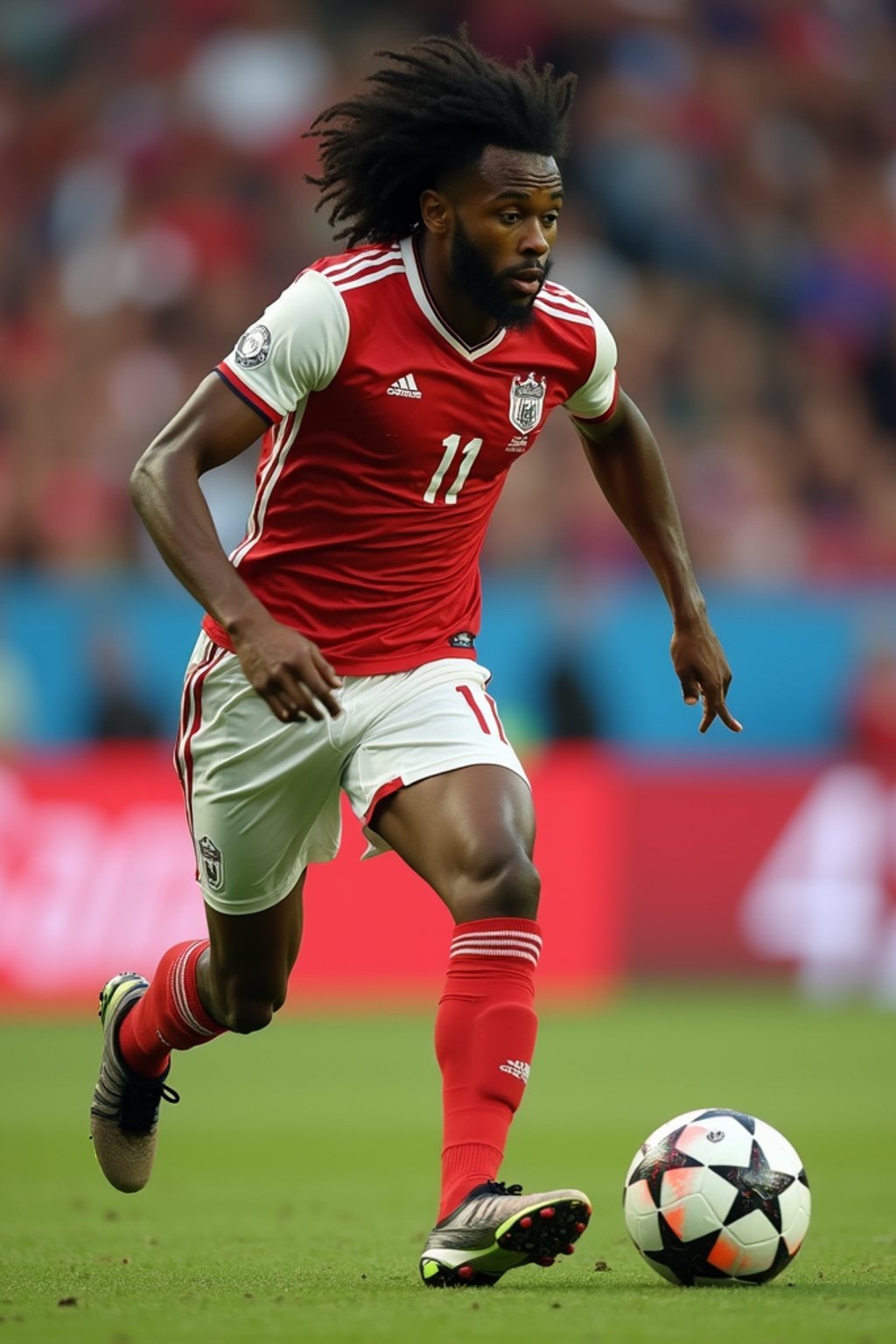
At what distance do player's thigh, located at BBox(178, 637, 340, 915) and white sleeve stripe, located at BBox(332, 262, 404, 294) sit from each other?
955mm

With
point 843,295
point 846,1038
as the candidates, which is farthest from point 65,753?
point 843,295

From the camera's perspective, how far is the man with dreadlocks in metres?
4.86

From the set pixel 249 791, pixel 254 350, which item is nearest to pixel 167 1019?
pixel 249 791

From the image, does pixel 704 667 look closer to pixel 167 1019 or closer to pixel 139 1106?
pixel 167 1019

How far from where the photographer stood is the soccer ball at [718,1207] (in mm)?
4785

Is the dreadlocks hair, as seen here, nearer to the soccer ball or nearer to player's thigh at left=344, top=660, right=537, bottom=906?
player's thigh at left=344, top=660, right=537, bottom=906

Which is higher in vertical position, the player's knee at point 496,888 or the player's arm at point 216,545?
the player's arm at point 216,545

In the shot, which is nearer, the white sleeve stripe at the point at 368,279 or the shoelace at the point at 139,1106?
the white sleeve stripe at the point at 368,279

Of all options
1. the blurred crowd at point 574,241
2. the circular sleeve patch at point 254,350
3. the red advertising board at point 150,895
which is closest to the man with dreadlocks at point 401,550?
the circular sleeve patch at point 254,350

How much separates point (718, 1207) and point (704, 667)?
1.53m

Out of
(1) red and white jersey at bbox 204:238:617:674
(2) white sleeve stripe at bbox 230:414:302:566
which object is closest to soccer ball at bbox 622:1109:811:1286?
(1) red and white jersey at bbox 204:238:617:674

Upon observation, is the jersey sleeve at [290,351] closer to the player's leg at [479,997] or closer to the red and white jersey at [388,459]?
the red and white jersey at [388,459]

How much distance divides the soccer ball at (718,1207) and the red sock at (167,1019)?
152 centimetres

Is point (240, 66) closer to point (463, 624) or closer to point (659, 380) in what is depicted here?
point (659, 380)
